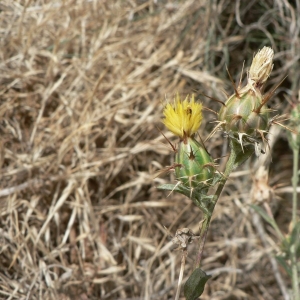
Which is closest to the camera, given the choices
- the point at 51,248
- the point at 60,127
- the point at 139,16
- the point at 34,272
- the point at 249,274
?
the point at 34,272

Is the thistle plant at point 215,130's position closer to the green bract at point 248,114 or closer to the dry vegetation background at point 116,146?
the green bract at point 248,114

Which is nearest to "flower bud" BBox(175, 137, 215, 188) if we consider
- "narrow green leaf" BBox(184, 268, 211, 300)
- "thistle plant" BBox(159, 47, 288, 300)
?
"thistle plant" BBox(159, 47, 288, 300)

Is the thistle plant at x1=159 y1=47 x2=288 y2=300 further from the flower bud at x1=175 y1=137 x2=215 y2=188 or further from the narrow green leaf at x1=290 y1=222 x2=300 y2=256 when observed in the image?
the narrow green leaf at x1=290 y1=222 x2=300 y2=256

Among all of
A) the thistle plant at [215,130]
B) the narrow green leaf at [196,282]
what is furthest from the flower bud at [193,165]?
the narrow green leaf at [196,282]

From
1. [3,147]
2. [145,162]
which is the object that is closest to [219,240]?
[145,162]

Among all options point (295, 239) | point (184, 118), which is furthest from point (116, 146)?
point (184, 118)

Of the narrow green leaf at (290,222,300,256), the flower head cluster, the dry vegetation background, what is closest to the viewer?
the flower head cluster

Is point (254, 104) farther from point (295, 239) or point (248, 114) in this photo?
point (295, 239)

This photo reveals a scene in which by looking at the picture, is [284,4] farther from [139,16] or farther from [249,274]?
[249,274]
